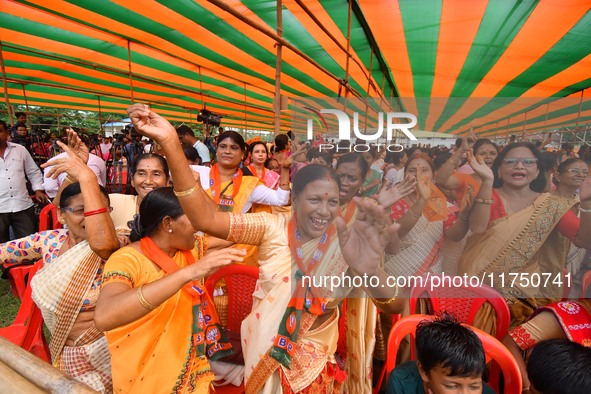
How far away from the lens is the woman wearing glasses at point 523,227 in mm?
883

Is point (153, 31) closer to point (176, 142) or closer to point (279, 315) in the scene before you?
point (176, 142)

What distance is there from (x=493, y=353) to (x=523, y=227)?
1.75 feet

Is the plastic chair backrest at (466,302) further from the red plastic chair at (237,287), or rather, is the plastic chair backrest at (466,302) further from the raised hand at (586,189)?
the red plastic chair at (237,287)

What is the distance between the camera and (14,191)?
122 inches

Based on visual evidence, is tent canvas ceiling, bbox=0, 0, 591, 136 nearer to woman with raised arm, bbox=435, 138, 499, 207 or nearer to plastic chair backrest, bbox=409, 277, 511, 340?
woman with raised arm, bbox=435, 138, 499, 207

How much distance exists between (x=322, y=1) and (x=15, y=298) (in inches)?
145

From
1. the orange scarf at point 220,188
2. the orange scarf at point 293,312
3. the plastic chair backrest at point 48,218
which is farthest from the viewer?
the plastic chair backrest at point 48,218

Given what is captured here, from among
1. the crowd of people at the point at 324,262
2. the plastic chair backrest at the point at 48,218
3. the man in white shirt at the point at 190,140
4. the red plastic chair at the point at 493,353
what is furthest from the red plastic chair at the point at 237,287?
the man in white shirt at the point at 190,140

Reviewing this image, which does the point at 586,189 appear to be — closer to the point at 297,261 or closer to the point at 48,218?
the point at 297,261

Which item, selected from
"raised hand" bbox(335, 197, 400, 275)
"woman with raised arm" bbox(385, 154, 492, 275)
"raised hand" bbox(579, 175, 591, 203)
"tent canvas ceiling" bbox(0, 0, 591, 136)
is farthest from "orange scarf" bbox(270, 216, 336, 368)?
"tent canvas ceiling" bbox(0, 0, 591, 136)

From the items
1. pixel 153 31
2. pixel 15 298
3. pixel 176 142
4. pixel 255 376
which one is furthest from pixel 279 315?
pixel 153 31

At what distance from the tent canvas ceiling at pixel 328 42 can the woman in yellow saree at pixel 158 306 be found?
1386 mm

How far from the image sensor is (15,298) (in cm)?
274

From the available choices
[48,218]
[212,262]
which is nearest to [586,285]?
[212,262]
